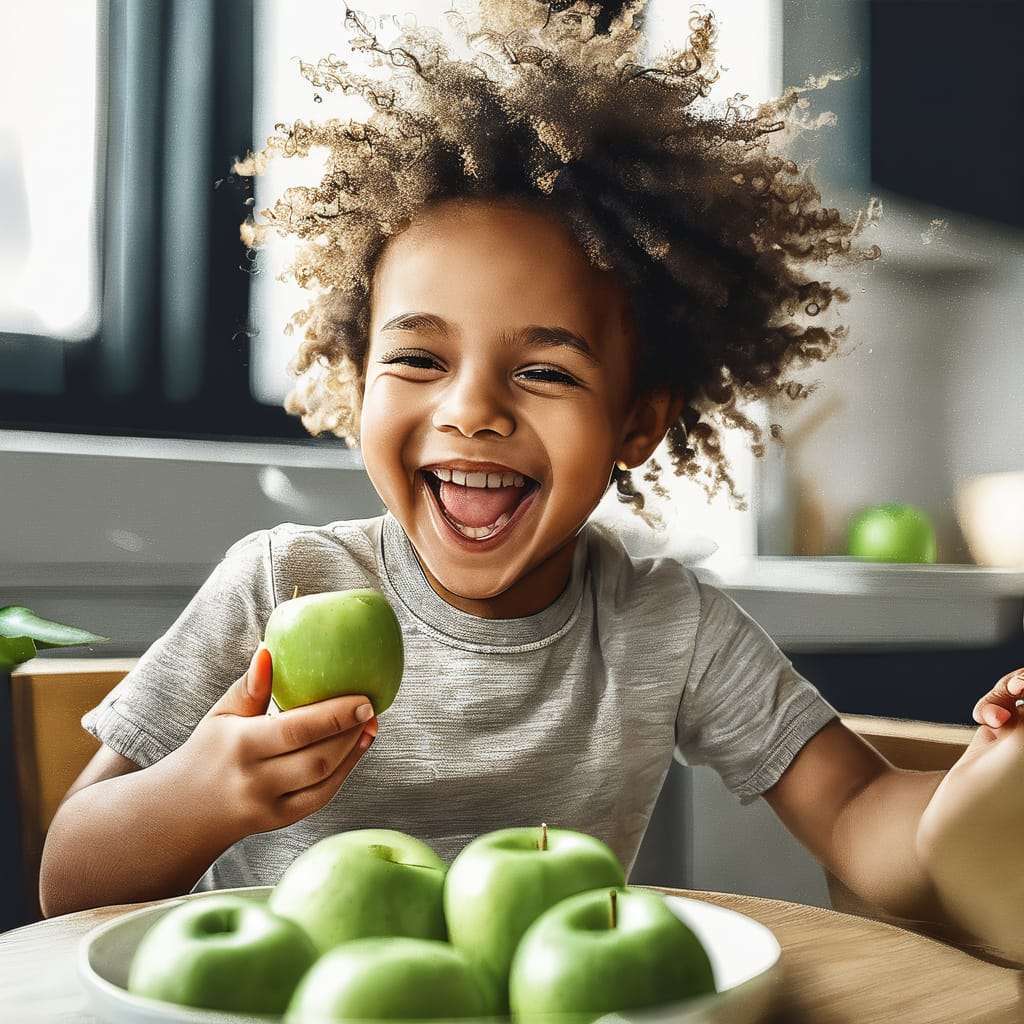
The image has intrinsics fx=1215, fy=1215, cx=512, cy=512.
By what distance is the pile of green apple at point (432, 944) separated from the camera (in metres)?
0.36

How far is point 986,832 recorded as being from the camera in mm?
729

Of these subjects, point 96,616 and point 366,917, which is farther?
A: point 96,616

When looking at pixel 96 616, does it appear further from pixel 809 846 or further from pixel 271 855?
pixel 809 846

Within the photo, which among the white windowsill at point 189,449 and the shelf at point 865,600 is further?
the shelf at point 865,600

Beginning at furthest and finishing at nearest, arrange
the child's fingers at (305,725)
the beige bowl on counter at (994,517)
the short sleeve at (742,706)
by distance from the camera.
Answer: the beige bowl on counter at (994,517), the short sleeve at (742,706), the child's fingers at (305,725)

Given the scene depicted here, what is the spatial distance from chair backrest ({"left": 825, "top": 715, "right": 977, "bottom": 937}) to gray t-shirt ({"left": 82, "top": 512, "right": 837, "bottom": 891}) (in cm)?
7

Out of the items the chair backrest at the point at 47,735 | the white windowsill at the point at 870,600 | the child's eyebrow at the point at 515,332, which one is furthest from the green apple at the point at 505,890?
the white windowsill at the point at 870,600

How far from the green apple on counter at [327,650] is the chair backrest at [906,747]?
0.40 meters

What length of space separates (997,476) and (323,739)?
1278 millimetres

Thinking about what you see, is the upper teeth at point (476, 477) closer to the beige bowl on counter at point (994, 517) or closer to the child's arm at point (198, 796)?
the child's arm at point (198, 796)

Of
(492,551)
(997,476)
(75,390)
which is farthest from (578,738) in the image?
(997,476)

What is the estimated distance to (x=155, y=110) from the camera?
3.79 ft

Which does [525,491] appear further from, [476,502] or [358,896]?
[358,896]

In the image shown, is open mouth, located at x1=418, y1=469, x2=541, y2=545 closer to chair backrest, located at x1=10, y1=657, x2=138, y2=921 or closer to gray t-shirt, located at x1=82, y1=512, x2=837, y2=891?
gray t-shirt, located at x1=82, y1=512, x2=837, y2=891
